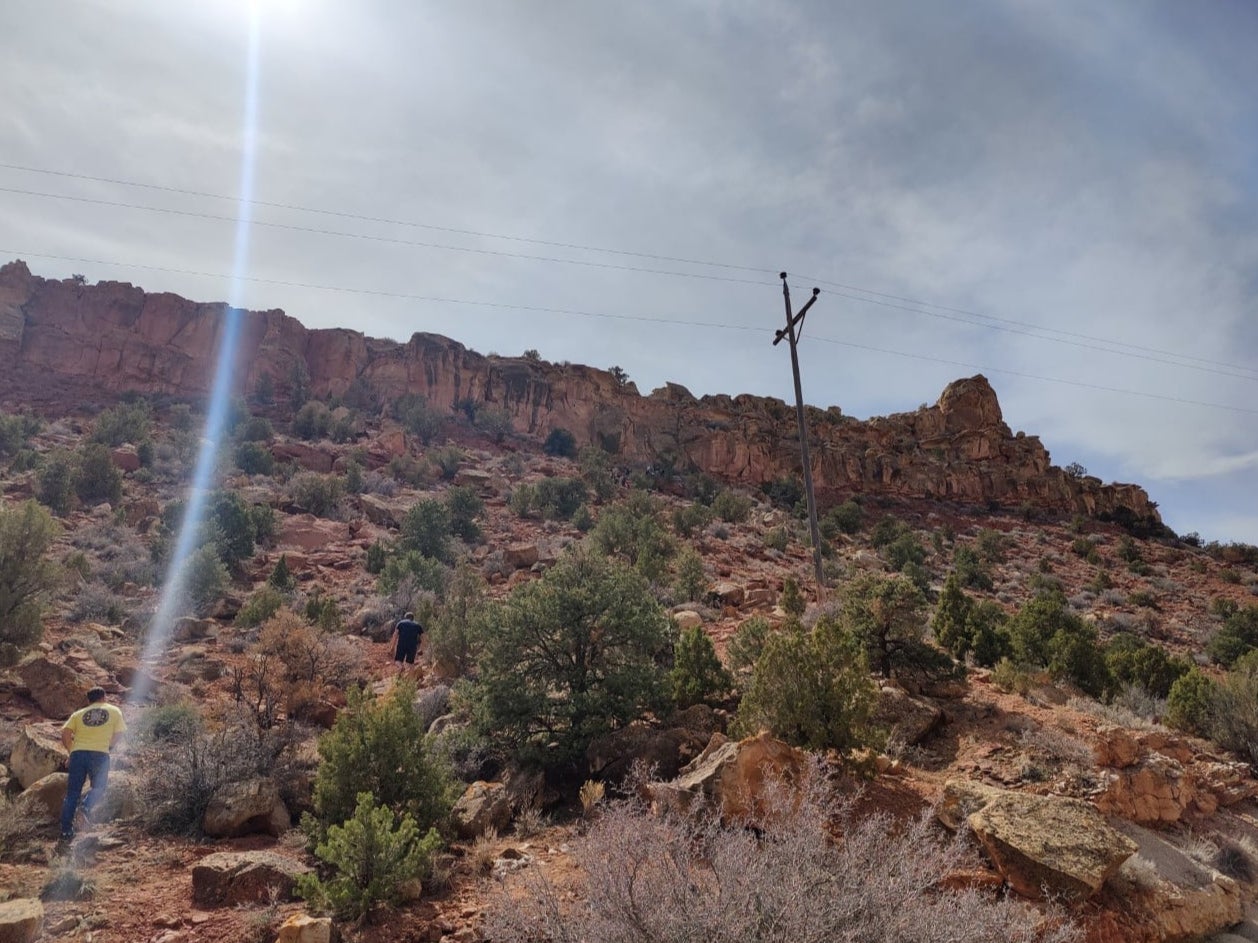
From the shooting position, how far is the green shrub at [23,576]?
10.3m

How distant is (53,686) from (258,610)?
4.90 metres

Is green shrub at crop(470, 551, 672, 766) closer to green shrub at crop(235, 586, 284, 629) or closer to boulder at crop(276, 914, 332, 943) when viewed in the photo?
boulder at crop(276, 914, 332, 943)

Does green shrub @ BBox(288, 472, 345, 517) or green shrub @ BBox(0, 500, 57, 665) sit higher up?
green shrub @ BBox(288, 472, 345, 517)

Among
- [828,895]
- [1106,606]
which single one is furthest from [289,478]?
[1106,606]

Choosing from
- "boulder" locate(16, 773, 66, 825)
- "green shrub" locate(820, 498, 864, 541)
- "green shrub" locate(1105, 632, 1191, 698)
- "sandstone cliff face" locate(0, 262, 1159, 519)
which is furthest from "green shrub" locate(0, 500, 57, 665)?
"sandstone cliff face" locate(0, 262, 1159, 519)

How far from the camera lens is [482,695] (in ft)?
27.5

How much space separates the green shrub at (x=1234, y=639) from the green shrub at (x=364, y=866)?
21077 mm

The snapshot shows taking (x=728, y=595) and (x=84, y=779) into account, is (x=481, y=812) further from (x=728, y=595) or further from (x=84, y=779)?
(x=728, y=595)

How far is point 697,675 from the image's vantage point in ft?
30.7

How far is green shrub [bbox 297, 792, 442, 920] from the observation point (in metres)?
4.71

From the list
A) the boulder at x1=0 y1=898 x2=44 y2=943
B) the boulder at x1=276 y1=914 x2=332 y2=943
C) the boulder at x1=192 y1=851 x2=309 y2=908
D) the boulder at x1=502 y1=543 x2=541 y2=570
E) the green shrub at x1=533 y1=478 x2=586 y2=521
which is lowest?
the boulder at x1=192 y1=851 x2=309 y2=908

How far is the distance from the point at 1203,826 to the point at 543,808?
23.1 ft

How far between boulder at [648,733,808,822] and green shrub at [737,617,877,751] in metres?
0.65

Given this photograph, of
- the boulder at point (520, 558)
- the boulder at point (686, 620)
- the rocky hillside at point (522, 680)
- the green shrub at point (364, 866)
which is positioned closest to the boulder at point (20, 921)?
the rocky hillside at point (522, 680)
